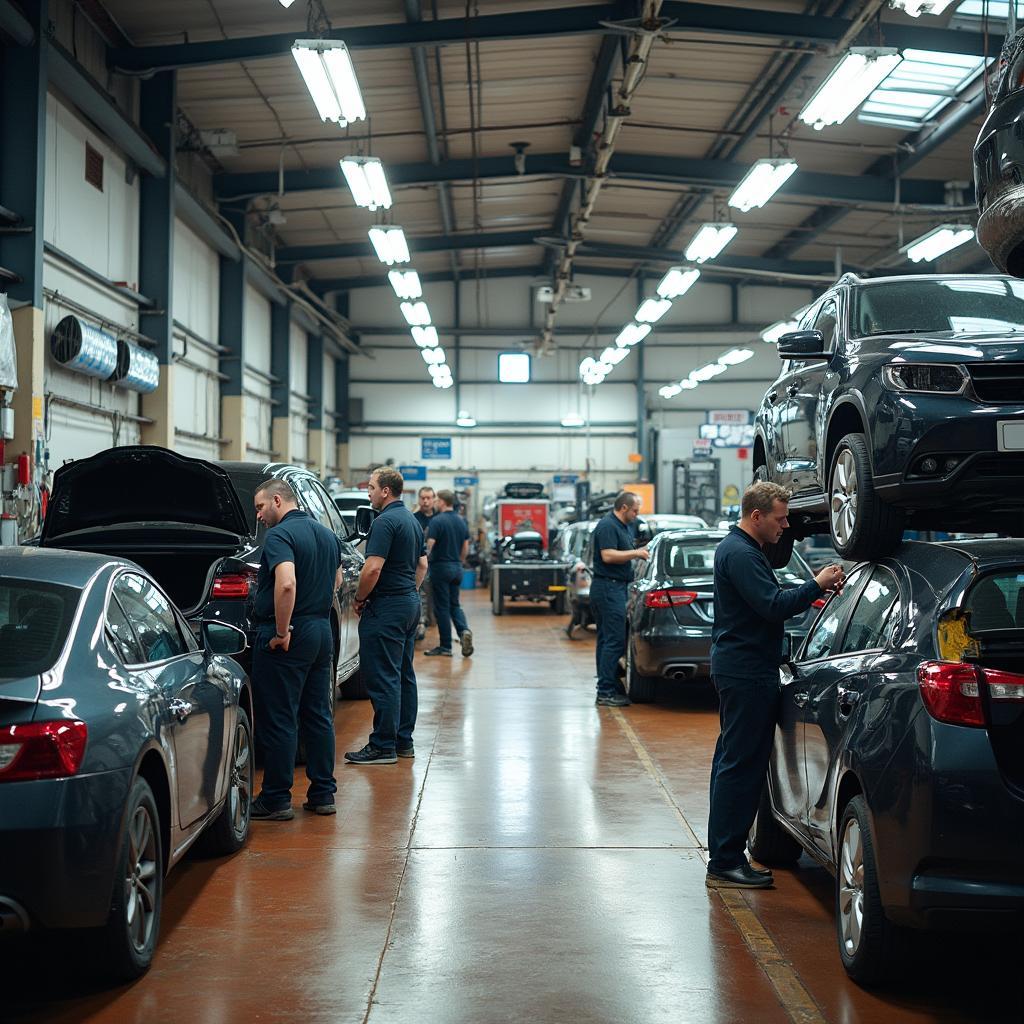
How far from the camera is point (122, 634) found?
4695mm

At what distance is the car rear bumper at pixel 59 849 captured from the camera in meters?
3.73

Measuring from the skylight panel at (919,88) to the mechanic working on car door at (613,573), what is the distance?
290 inches

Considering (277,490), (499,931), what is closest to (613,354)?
(277,490)

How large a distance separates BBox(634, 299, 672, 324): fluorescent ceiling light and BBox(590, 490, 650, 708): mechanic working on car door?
1311 cm

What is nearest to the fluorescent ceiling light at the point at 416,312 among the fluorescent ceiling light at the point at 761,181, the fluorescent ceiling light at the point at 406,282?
the fluorescent ceiling light at the point at 406,282

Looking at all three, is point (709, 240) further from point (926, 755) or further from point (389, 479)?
point (926, 755)

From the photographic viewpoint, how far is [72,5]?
48.8 feet

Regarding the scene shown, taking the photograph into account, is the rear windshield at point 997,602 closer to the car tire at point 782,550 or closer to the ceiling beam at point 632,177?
the car tire at point 782,550

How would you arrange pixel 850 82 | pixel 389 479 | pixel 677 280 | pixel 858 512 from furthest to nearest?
pixel 677 280
pixel 850 82
pixel 389 479
pixel 858 512

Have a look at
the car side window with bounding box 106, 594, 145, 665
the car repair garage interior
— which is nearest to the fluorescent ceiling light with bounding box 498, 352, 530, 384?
the car repair garage interior

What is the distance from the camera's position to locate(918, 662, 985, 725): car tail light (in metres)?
3.87

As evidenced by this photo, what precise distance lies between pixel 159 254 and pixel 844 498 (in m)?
14.3

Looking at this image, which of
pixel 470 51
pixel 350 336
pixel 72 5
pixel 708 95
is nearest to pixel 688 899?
pixel 72 5

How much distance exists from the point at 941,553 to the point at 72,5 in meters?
13.5
